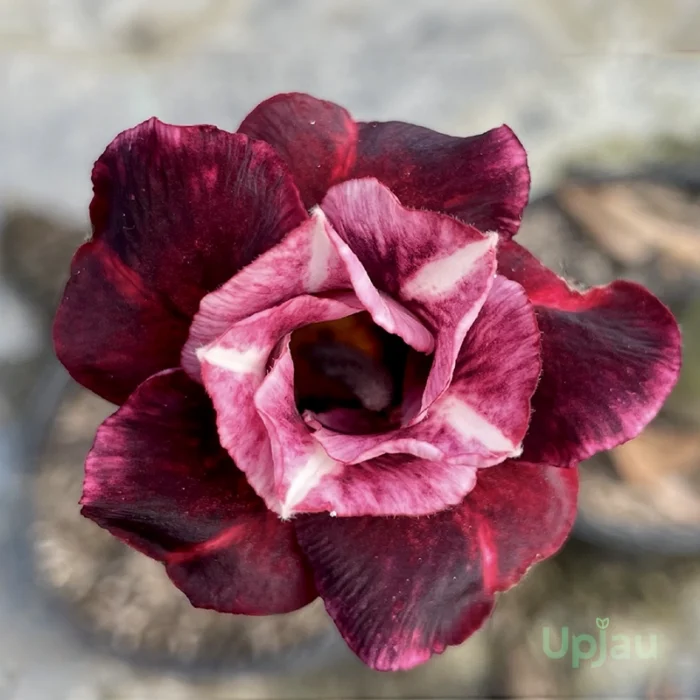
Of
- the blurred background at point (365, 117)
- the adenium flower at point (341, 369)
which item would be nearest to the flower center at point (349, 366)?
the adenium flower at point (341, 369)

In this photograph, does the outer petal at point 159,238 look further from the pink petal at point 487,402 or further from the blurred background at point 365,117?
the blurred background at point 365,117

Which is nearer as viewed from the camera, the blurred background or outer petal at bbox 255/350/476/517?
outer petal at bbox 255/350/476/517

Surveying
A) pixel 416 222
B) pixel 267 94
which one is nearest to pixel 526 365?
pixel 416 222

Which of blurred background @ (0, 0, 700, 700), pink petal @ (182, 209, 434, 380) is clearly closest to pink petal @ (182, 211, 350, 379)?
pink petal @ (182, 209, 434, 380)

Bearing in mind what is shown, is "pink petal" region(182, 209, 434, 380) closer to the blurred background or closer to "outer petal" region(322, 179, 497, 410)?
"outer petal" region(322, 179, 497, 410)
